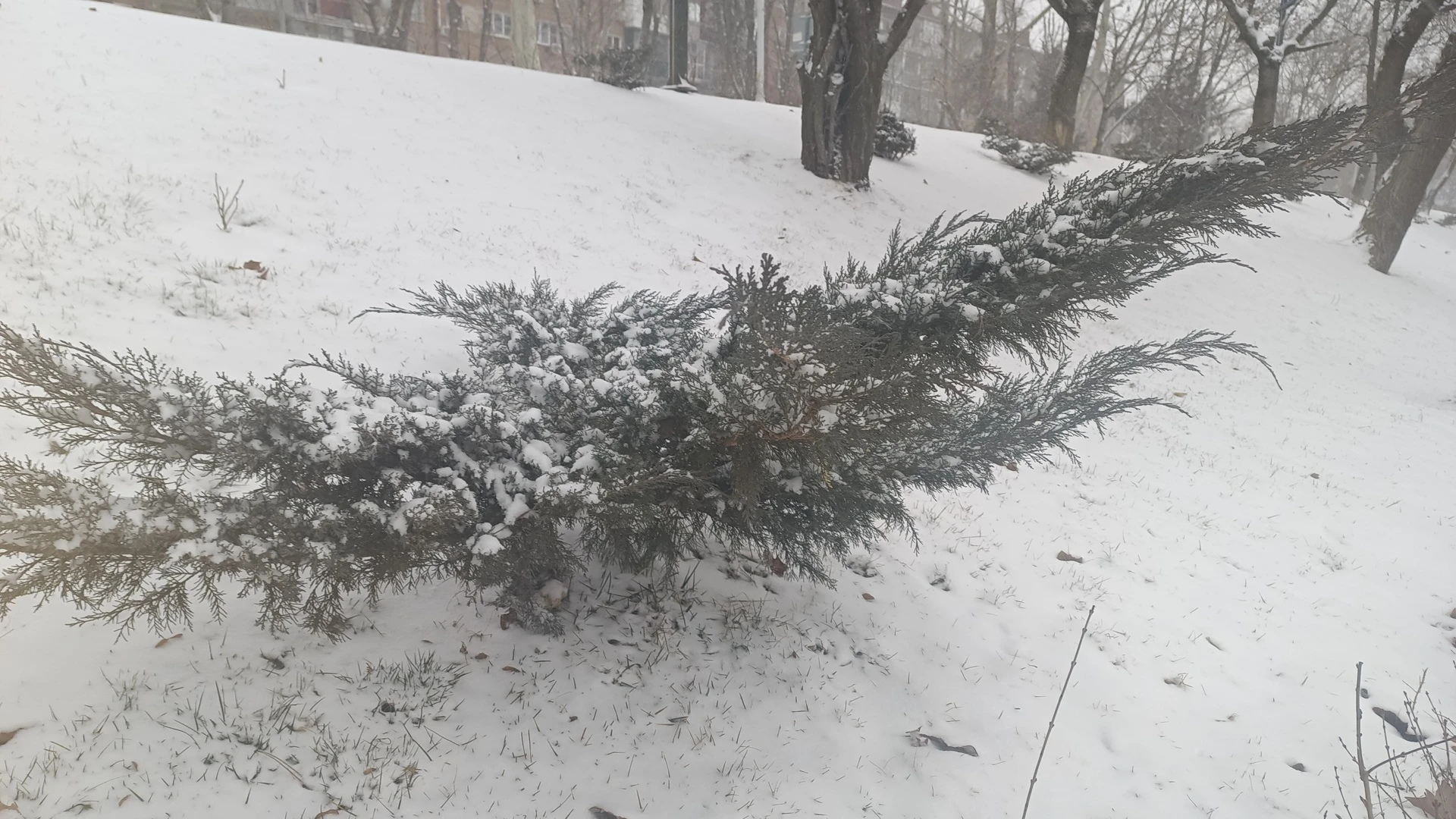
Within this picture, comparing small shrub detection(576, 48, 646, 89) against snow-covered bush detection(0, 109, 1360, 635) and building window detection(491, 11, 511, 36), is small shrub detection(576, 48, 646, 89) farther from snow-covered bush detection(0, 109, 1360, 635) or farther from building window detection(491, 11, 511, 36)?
building window detection(491, 11, 511, 36)

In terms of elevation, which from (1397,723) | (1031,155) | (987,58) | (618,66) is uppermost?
(987,58)

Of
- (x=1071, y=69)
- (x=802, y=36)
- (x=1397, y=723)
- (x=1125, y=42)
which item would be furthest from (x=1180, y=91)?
(x=1397, y=723)

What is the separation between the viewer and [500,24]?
4262 centimetres

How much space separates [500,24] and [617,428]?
4782 centimetres

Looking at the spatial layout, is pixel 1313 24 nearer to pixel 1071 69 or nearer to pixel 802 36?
pixel 1071 69

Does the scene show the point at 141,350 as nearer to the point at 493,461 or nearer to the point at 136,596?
the point at 136,596

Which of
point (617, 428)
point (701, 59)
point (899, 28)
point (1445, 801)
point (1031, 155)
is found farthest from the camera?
point (701, 59)

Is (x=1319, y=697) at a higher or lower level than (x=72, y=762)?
lower

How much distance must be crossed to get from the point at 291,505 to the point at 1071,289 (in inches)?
112

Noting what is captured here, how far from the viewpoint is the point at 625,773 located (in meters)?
2.64

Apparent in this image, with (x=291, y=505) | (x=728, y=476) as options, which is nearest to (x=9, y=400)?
(x=291, y=505)

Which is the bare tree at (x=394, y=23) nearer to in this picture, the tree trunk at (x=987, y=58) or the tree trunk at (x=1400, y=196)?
the tree trunk at (x=987, y=58)

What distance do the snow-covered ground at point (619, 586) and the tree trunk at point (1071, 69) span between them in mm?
7093

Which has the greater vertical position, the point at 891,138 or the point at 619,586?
the point at 891,138
